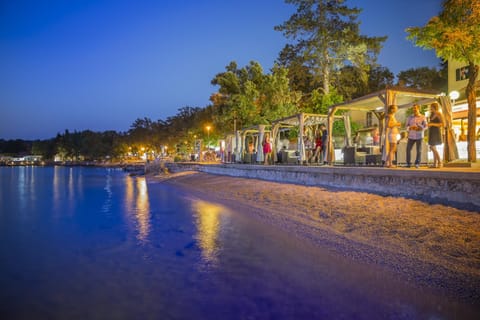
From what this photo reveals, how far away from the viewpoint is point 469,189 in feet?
19.6

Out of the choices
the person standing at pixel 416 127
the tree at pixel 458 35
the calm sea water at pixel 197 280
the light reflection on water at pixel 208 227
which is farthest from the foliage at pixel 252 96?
the calm sea water at pixel 197 280

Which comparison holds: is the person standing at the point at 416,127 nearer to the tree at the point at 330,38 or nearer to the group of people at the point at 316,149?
the group of people at the point at 316,149

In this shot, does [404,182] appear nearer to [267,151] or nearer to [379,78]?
[267,151]

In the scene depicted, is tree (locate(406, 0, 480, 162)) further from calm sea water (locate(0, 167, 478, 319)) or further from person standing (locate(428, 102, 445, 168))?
calm sea water (locate(0, 167, 478, 319))

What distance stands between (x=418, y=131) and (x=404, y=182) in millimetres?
2011

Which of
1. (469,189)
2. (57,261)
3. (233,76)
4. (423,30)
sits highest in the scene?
(233,76)

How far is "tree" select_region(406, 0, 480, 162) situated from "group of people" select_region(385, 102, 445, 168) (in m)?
2.35

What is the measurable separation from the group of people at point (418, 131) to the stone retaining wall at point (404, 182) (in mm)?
1183

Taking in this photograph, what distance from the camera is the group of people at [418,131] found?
27.4 ft

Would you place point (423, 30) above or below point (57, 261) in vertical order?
above

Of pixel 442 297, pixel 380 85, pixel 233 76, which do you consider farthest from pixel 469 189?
pixel 380 85

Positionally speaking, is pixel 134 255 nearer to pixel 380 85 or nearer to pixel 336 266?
pixel 336 266

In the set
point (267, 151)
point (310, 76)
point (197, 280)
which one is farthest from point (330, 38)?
point (197, 280)

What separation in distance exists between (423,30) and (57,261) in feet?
38.4
